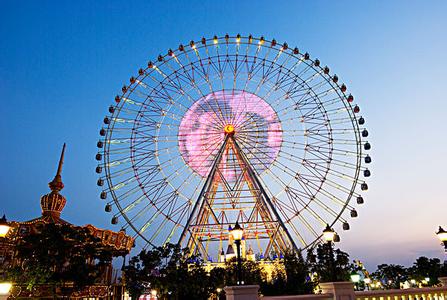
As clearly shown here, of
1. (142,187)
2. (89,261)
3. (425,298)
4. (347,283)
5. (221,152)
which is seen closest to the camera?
(347,283)

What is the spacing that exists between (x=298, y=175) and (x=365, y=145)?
508 cm

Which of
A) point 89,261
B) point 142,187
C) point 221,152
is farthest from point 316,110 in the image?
point 89,261

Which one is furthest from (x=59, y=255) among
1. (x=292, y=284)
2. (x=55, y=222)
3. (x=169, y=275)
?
(x=292, y=284)

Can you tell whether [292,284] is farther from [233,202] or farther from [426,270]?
[426,270]

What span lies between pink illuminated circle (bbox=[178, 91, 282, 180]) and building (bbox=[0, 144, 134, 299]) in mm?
7575

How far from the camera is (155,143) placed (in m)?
26.3

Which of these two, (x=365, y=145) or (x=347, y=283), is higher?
(x=365, y=145)

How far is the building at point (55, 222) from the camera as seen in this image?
1848cm

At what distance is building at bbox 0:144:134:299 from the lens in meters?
18.5

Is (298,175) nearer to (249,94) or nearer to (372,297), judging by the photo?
(249,94)

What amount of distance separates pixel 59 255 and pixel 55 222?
9.11 feet

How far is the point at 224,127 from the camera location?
27.2 metres

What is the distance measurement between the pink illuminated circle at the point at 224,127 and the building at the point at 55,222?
7.58 meters

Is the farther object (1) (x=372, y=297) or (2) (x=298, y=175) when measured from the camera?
(2) (x=298, y=175)
